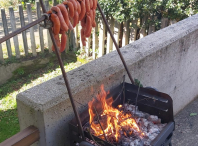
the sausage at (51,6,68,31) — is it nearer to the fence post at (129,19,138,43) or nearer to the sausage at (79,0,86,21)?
the sausage at (79,0,86,21)

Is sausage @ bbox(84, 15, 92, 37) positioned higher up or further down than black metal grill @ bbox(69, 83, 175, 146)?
higher up

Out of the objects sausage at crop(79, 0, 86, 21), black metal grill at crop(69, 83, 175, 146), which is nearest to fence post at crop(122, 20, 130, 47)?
black metal grill at crop(69, 83, 175, 146)

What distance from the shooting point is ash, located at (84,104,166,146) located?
2.02 meters

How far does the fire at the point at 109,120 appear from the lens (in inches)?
83.1

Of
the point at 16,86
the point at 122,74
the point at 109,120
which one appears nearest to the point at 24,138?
the point at 109,120

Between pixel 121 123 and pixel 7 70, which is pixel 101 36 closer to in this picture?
pixel 7 70

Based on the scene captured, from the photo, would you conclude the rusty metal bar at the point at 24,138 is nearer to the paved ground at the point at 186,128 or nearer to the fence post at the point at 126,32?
the paved ground at the point at 186,128

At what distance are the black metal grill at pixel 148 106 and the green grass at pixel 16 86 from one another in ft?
7.23

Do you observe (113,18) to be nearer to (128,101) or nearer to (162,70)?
(162,70)

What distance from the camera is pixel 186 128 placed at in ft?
12.2

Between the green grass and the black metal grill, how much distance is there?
7.23 ft

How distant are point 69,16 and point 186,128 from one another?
8.63 feet

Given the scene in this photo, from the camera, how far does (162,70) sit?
3293 millimetres

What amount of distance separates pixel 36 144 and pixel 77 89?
59cm
